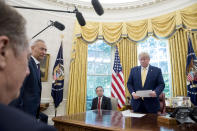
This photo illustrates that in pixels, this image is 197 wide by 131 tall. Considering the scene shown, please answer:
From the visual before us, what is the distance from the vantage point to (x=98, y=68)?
549 cm

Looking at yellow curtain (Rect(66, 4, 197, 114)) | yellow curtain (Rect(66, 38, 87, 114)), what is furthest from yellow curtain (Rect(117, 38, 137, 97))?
yellow curtain (Rect(66, 38, 87, 114))

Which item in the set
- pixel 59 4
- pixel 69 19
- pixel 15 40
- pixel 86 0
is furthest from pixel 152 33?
pixel 15 40

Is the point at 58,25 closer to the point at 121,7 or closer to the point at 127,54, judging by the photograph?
the point at 127,54

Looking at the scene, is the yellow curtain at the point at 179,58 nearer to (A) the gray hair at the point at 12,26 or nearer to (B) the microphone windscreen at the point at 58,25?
(B) the microphone windscreen at the point at 58,25

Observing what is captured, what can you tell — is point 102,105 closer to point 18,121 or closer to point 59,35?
point 59,35

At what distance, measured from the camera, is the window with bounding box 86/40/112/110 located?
534 centimetres

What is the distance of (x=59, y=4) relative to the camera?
541 cm

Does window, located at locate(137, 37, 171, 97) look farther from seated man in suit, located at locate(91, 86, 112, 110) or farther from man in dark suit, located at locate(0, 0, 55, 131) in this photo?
man in dark suit, located at locate(0, 0, 55, 131)

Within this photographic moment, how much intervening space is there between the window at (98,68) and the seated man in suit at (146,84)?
2680mm

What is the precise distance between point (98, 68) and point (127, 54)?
1191 mm

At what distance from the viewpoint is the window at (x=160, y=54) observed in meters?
4.77

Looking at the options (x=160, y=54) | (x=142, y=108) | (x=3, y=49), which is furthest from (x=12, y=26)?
(x=160, y=54)

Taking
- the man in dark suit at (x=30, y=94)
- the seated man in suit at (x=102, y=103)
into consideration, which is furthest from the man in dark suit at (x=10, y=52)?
the seated man in suit at (x=102, y=103)

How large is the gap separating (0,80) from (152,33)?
511 cm
